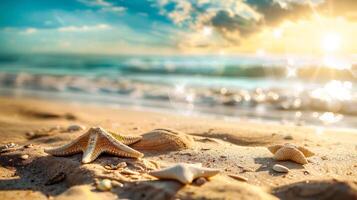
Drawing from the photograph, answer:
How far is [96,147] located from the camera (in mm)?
4090

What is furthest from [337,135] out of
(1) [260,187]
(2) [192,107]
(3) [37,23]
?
(3) [37,23]

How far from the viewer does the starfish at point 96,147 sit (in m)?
4.05

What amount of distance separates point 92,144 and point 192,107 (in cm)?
678

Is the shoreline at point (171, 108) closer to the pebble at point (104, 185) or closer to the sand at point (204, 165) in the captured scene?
the sand at point (204, 165)

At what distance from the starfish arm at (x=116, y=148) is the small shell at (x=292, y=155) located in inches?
50.4

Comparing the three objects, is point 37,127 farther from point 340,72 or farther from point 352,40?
point 340,72

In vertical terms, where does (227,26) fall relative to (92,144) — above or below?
above

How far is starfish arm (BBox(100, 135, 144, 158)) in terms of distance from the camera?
13.3 feet

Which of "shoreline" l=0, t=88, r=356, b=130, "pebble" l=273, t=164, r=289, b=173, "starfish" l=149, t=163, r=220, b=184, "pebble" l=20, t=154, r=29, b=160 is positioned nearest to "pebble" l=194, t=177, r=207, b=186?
"starfish" l=149, t=163, r=220, b=184

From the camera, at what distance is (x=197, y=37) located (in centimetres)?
691

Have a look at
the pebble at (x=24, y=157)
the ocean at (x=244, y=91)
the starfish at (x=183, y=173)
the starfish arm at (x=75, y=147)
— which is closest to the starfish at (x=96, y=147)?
the starfish arm at (x=75, y=147)

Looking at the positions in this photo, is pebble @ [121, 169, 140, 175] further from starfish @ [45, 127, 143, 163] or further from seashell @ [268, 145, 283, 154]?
seashell @ [268, 145, 283, 154]

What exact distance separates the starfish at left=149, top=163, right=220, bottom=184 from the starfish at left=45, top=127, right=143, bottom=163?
734mm

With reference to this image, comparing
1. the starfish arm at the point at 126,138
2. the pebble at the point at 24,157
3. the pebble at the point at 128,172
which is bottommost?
the pebble at the point at 24,157
